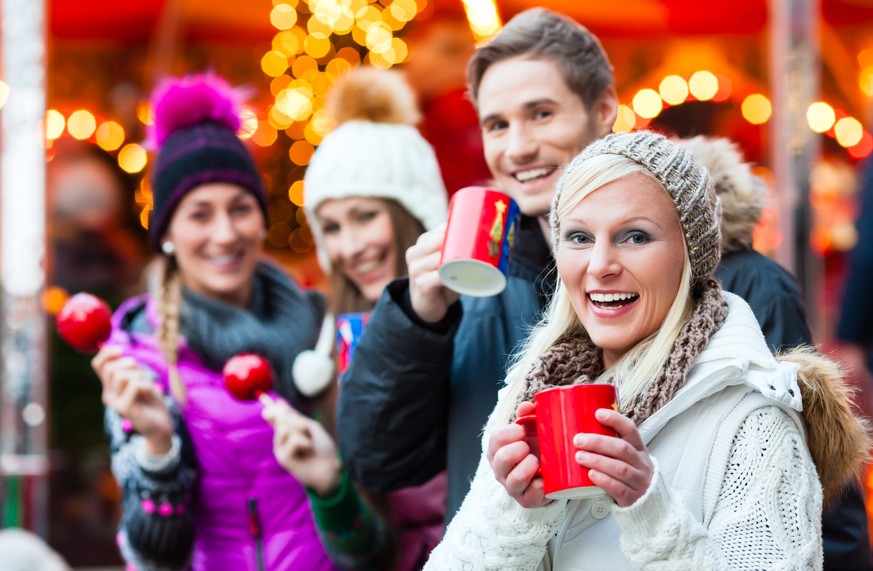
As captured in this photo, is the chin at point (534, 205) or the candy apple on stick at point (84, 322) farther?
the candy apple on stick at point (84, 322)

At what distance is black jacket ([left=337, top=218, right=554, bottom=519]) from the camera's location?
8.46 ft

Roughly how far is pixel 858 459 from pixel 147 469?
1.95 m

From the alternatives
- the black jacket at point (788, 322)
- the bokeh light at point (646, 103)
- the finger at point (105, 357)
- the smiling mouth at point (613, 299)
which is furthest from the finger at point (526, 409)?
the bokeh light at point (646, 103)

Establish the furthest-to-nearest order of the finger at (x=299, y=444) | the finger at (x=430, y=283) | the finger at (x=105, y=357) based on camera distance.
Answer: the finger at (x=105, y=357)
the finger at (x=299, y=444)
the finger at (x=430, y=283)

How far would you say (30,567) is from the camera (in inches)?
133

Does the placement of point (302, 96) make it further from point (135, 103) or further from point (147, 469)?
point (147, 469)

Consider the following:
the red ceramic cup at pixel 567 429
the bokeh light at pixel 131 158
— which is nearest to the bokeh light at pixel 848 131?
the bokeh light at pixel 131 158

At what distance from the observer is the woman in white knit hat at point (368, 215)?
131 inches

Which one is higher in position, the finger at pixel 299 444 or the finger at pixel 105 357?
the finger at pixel 105 357

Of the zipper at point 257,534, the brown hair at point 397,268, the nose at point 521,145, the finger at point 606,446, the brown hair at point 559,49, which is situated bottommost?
the zipper at point 257,534

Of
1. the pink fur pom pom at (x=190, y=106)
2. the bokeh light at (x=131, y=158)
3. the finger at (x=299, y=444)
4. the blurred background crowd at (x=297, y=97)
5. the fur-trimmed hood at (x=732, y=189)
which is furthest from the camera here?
the bokeh light at (x=131, y=158)

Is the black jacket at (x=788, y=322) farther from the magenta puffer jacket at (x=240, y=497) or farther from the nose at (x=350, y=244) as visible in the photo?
the magenta puffer jacket at (x=240, y=497)

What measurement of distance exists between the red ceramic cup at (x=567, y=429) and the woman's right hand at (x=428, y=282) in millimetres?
786

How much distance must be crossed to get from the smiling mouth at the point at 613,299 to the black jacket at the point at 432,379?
0.62 metres
